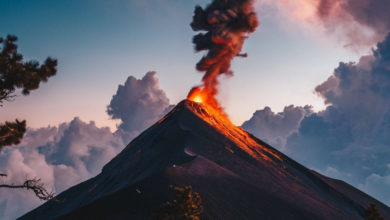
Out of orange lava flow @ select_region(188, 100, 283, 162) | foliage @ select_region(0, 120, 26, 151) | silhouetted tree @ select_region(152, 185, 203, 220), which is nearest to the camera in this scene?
foliage @ select_region(0, 120, 26, 151)

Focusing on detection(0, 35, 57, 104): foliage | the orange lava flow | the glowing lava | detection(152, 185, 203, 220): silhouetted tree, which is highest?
the glowing lava

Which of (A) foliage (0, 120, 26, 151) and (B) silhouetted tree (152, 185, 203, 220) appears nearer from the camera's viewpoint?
(A) foliage (0, 120, 26, 151)

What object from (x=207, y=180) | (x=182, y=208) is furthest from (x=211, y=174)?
(x=182, y=208)

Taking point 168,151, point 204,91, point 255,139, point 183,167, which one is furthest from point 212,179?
point 204,91

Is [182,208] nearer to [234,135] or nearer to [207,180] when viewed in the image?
[207,180]

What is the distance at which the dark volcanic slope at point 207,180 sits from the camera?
48.4 metres

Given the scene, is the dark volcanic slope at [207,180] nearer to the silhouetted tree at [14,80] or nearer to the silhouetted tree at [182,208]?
the silhouetted tree at [182,208]

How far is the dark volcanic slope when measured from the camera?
48406 millimetres

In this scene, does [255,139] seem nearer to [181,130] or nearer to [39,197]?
[181,130]

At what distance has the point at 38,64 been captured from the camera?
1600 centimetres

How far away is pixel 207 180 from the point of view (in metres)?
56.0

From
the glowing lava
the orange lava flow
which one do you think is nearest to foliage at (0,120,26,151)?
the orange lava flow

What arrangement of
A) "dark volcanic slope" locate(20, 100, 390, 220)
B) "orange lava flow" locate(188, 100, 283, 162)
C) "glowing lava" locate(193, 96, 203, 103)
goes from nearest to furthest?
"dark volcanic slope" locate(20, 100, 390, 220) → "orange lava flow" locate(188, 100, 283, 162) → "glowing lava" locate(193, 96, 203, 103)

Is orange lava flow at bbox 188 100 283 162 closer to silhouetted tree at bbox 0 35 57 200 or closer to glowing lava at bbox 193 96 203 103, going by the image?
glowing lava at bbox 193 96 203 103
